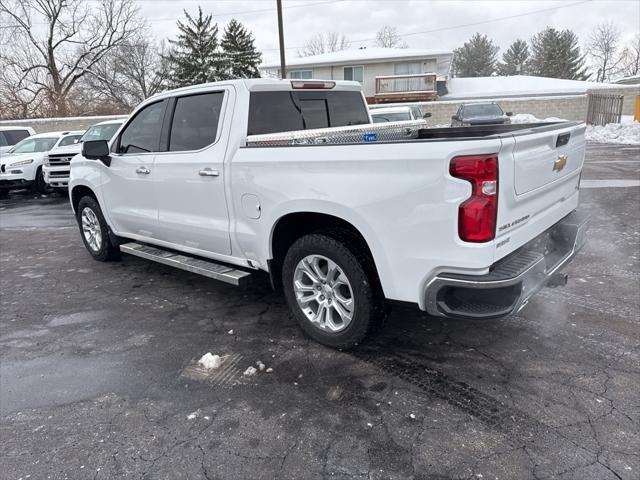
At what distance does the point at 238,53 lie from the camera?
3934 centimetres

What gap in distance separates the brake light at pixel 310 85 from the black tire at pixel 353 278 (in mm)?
1572

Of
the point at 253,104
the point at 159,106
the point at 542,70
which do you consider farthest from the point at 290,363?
the point at 542,70

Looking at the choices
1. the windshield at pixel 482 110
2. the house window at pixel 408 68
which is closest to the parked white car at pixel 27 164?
the windshield at pixel 482 110

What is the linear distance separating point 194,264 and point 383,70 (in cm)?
3470

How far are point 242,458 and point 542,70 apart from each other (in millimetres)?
69692

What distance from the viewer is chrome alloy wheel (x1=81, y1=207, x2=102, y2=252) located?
605 cm

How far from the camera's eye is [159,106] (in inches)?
188

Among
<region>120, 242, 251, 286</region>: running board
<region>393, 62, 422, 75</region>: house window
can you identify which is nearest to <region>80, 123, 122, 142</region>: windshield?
<region>120, 242, 251, 286</region>: running board

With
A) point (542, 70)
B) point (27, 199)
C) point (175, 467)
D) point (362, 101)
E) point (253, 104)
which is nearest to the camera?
point (175, 467)

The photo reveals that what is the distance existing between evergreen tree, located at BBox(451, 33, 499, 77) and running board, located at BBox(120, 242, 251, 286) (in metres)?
74.5

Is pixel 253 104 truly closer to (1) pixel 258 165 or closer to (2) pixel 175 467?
(1) pixel 258 165

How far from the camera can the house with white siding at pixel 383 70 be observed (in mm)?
33375

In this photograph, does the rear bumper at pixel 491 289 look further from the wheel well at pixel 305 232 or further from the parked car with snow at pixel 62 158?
the parked car with snow at pixel 62 158

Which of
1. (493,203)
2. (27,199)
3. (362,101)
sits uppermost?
(362,101)
